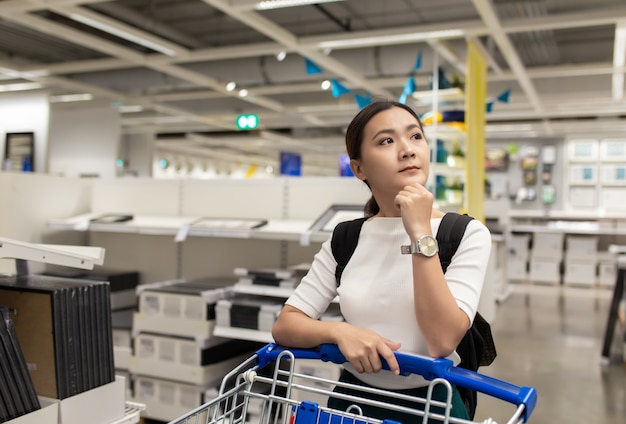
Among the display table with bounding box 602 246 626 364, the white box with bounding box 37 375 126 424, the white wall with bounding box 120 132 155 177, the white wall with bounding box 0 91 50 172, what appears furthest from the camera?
the white wall with bounding box 120 132 155 177

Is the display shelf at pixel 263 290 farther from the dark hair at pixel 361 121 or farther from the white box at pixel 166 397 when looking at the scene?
the dark hair at pixel 361 121

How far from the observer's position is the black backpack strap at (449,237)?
1.16m

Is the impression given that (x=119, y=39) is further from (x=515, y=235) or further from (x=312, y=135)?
(x=515, y=235)

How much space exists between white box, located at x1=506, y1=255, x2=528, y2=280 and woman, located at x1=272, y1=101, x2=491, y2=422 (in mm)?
11276

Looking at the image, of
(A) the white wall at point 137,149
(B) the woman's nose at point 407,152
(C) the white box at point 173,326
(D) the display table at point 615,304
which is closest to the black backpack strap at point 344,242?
(B) the woman's nose at point 407,152

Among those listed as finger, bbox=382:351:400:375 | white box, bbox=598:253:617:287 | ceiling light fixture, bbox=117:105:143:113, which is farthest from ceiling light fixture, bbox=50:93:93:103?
finger, bbox=382:351:400:375

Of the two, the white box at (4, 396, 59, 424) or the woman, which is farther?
the white box at (4, 396, 59, 424)

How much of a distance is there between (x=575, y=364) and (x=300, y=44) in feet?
14.2

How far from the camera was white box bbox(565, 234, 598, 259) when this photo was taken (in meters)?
11.3

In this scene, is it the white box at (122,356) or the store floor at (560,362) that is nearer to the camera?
the white box at (122,356)

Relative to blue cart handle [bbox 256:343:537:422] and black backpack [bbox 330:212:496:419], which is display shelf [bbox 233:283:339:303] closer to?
black backpack [bbox 330:212:496:419]

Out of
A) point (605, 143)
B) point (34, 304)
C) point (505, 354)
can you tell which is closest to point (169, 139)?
point (605, 143)

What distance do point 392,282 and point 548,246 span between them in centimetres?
1133

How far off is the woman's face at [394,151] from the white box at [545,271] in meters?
11.3
